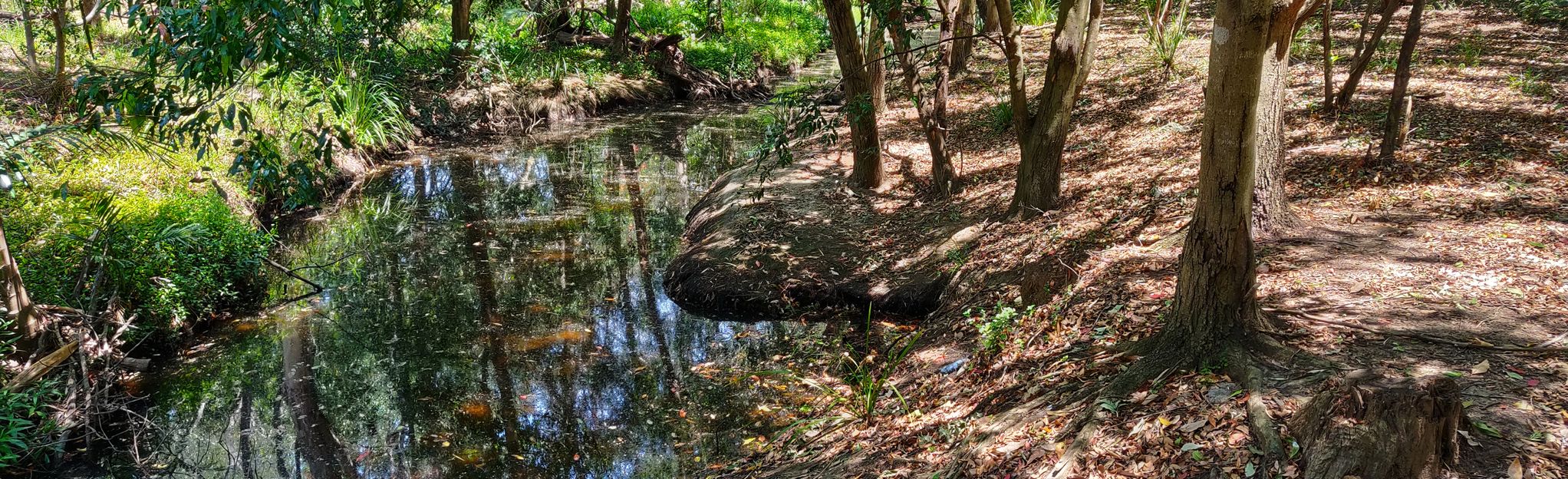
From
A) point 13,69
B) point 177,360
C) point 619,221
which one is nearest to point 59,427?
point 177,360

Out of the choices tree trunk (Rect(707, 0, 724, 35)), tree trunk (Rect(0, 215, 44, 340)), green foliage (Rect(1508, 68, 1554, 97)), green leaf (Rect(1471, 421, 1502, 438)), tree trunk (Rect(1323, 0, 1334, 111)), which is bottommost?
green leaf (Rect(1471, 421, 1502, 438))

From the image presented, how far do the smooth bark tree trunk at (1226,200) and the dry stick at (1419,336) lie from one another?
0.44m

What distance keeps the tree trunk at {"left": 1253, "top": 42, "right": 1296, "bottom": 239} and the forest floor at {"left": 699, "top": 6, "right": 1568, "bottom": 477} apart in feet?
0.41

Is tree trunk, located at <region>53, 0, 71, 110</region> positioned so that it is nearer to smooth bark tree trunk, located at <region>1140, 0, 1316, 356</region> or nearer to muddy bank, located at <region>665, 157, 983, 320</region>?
muddy bank, located at <region>665, 157, 983, 320</region>

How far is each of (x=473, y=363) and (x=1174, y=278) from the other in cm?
438

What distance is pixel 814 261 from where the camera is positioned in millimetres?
7016

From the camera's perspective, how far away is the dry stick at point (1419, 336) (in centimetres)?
327

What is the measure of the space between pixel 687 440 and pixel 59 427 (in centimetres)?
338

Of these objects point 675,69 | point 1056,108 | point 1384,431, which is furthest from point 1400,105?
point 675,69

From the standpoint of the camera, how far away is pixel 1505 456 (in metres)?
2.63

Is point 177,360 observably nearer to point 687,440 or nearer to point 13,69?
point 687,440

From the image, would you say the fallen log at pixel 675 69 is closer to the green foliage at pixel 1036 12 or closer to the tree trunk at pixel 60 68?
the green foliage at pixel 1036 12

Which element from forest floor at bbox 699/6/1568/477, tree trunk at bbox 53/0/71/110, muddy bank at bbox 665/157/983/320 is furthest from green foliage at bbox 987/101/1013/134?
tree trunk at bbox 53/0/71/110

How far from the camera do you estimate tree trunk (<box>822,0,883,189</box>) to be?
7.27 m
